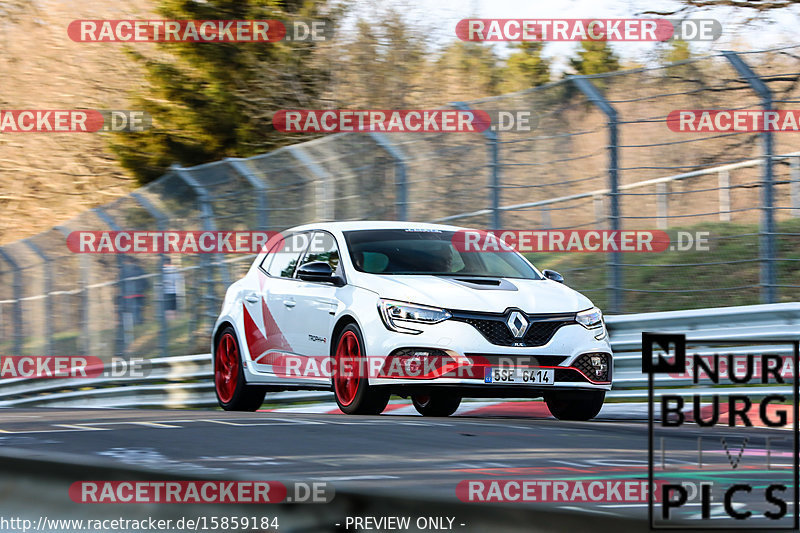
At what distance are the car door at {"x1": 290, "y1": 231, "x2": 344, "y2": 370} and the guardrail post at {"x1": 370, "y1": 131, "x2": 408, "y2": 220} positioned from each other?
2801 mm

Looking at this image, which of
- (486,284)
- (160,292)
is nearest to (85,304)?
(160,292)

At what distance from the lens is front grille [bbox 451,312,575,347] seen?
29.9 feet

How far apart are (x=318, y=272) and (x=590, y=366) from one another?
2.20m

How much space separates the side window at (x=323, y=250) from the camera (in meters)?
10.3

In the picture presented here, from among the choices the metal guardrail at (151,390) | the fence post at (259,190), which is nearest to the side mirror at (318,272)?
the metal guardrail at (151,390)

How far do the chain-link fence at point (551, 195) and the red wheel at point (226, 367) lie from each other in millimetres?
2631

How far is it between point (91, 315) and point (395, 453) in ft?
48.7

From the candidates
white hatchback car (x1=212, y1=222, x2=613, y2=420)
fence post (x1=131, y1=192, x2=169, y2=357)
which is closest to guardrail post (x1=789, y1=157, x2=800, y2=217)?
white hatchback car (x1=212, y1=222, x2=613, y2=420)

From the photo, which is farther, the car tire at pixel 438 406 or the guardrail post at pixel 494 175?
the guardrail post at pixel 494 175

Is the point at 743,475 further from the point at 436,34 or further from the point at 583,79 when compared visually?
the point at 436,34

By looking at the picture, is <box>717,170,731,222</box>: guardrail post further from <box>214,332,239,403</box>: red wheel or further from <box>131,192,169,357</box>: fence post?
<box>131,192,169,357</box>: fence post

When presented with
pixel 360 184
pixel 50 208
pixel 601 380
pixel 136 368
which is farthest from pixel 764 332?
pixel 50 208

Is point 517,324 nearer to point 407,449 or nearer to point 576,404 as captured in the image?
point 576,404

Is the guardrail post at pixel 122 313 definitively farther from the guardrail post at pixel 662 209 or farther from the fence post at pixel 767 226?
the fence post at pixel 767 226
